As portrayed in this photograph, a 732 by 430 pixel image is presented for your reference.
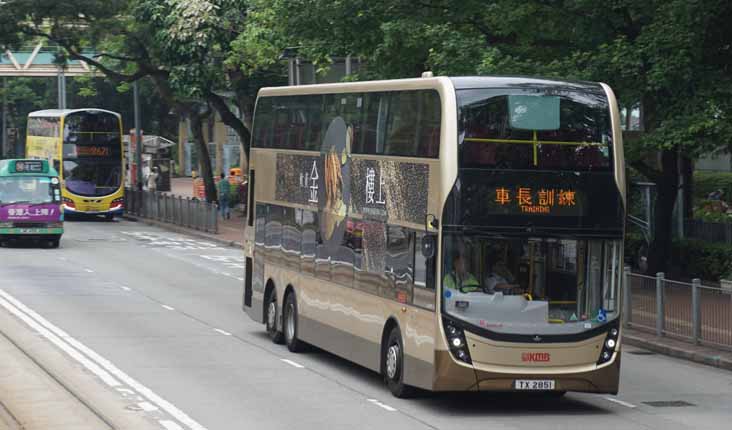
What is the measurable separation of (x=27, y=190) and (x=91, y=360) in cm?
2157

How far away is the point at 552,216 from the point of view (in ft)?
47.9

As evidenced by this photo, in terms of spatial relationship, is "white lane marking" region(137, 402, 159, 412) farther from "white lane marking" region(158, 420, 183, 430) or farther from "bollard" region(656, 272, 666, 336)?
"bollard" region(656, 272, 666, 336)

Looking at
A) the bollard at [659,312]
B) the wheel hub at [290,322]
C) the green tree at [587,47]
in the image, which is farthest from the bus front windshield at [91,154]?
the bollard at [659,312]

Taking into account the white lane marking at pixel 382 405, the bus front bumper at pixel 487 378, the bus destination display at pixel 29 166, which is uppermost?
the bus destination display at pixel 29 166

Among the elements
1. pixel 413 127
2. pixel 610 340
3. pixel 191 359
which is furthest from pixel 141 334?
pixel 610 340

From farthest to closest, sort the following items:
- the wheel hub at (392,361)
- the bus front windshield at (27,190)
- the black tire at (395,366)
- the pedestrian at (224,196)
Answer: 1. the pedestrian at (224,196)
2. the bus front windshield at (27,190)
3. the wheel hub at (392,361)
4. the black tire at (395,366)

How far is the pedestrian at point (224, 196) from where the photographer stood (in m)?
48.8

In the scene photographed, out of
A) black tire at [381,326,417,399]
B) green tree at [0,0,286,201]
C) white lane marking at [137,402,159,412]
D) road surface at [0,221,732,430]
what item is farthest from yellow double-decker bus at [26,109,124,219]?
white lane marking at [137,402,159,412]

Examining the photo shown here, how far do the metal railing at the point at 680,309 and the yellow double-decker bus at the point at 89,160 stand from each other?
3126 cm

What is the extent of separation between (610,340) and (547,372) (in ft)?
2.78

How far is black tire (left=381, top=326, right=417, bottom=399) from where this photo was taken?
15.4 m

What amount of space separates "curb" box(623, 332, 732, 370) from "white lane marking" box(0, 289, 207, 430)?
8390 mm

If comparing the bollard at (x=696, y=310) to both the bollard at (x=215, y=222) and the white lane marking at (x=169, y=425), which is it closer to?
the white lane marking at (x=169, y=425)

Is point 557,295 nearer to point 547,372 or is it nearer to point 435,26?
point 547,372
